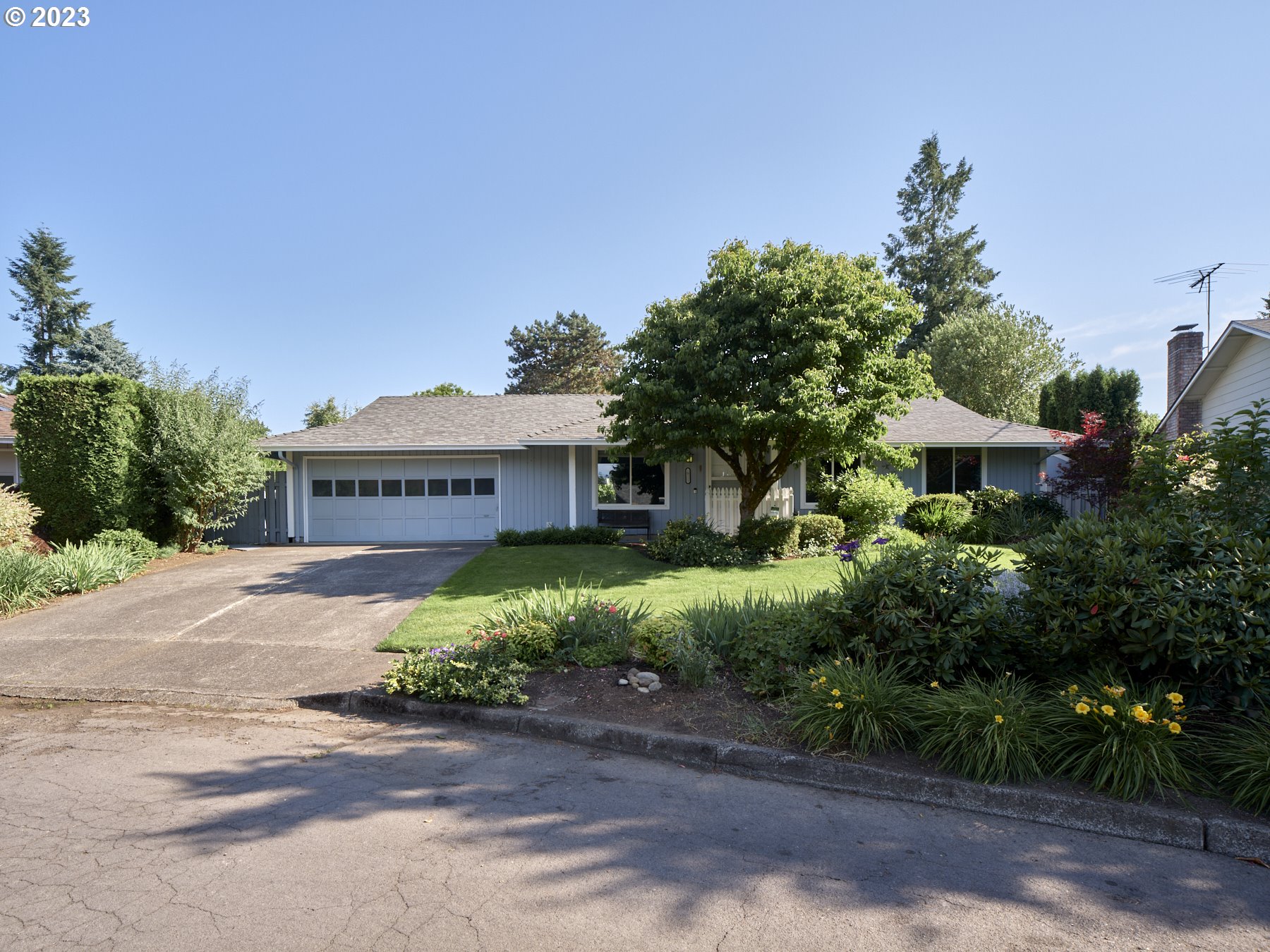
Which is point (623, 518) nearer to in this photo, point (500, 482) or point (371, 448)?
point (500, 482)

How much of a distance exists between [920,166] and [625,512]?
34187 mm

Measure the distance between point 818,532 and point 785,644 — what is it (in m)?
9.00

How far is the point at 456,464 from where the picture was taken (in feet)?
58.9

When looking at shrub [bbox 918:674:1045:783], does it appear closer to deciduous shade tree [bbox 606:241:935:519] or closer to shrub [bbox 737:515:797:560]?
deciduous shade tree [bbox 606:241:935:519]

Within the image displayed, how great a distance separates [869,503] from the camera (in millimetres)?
14469

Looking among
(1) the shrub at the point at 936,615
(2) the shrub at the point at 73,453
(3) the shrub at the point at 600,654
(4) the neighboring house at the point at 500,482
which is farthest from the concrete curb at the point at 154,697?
(4) the neighboring house at the point at 500,482

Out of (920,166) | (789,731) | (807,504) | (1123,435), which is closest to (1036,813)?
(789,731)

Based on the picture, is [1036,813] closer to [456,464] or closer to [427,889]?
[427,889]

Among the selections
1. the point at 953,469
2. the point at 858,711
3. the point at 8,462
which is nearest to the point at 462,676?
the point at 858,711

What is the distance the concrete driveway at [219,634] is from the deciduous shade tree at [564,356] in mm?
37171

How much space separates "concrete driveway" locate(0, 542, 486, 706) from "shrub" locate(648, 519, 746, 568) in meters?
4.09

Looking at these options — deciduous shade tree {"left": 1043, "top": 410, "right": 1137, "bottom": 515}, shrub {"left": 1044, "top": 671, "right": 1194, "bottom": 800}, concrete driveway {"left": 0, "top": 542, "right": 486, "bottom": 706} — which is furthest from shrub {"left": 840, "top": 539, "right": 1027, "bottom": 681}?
deciduous shade tree {"left": 1043, "top": 410, "right": 1137, "bottom": 515}

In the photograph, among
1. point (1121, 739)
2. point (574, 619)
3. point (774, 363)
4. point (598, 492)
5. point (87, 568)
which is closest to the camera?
point (1121, 739)

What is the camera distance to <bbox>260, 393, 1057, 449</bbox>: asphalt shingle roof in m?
17.1
